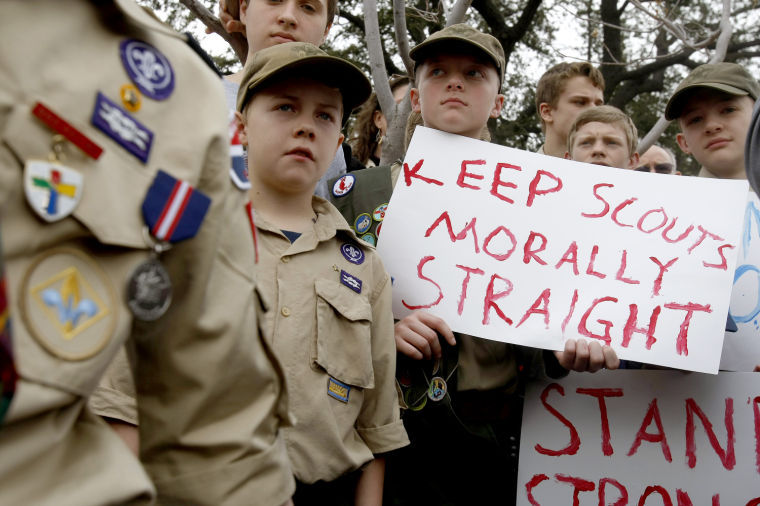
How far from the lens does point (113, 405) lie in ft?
4.81

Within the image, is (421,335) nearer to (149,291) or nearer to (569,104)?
(149,291)

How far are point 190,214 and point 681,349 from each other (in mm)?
1809

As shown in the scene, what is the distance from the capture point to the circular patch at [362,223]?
2449 mm

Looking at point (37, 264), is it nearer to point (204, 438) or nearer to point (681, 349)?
point (204, 438)

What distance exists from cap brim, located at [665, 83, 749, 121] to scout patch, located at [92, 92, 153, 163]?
247 centimetres

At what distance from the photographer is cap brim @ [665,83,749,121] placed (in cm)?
277

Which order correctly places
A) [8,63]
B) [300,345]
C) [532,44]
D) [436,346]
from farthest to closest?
[532,44], [436,346], [300,345], [8,63]

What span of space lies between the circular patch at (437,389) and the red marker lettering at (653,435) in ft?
2.16

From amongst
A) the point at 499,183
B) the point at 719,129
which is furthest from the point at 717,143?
the point at 499,183

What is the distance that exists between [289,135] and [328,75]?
0.20m

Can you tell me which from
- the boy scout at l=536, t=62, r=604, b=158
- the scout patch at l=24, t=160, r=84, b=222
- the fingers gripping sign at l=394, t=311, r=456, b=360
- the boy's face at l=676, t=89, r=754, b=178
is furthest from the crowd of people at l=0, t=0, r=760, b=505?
the boy scout at l=536, t=62, r=604, b=158

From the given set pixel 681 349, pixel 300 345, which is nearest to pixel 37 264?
pixel 300 345

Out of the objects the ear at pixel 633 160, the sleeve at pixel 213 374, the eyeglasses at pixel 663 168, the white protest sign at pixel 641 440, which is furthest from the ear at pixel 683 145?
the sleeve at pixel 213 374

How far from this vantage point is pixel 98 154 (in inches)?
30.2
